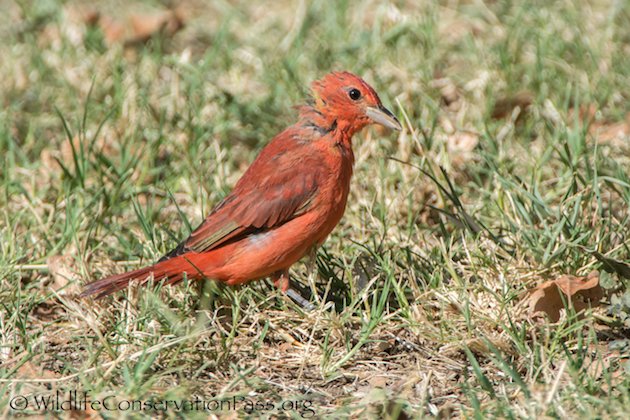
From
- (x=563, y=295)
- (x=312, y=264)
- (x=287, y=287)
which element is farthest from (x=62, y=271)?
(x=563, y=295)

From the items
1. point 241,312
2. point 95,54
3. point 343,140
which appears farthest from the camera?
point 95,54

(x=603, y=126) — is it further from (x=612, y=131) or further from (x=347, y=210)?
(x=347, y=210)

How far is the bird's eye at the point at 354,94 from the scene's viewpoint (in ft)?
14.7

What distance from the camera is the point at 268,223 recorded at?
4191 mm

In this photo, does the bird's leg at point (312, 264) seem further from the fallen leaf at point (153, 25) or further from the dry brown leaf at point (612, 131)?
the fallen leaf at point (153, 25)

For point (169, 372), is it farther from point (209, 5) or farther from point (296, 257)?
point (209, 5)

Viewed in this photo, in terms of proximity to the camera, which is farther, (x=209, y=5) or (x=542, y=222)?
(x=209, y=5)

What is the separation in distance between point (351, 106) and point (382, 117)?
15 centimetres

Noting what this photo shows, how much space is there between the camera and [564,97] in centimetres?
574

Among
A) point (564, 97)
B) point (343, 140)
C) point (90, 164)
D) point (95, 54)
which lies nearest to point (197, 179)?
point (90, 164)

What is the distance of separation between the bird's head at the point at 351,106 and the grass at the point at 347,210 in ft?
0.89

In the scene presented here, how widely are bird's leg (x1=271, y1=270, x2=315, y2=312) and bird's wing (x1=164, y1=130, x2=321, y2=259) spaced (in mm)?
230

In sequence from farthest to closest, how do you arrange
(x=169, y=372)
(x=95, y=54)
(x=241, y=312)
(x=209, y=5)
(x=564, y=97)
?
(x=209, y=5) → (x=95, y=54) → (x=564, y=97) → (x=241, y=312) → (x=169, y=372)

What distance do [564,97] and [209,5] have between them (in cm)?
295
